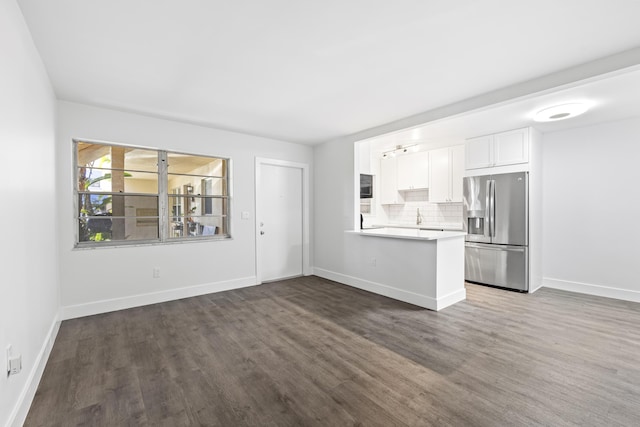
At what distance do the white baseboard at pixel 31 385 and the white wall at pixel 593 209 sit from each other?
6233 mm

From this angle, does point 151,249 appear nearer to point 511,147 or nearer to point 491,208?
point 491,208

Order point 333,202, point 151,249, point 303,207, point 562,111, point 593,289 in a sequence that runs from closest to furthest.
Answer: point 562,111
point 151,249
point 593,289
point 333,202
point 303,207

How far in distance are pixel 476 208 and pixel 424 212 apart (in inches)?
58.8

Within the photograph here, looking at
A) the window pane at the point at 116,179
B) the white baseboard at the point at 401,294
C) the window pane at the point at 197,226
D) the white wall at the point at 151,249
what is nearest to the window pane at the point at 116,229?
the white wall at the point at 151,249

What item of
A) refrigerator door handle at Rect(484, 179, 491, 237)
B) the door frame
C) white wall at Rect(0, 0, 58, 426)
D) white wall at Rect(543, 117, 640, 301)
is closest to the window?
the door frame

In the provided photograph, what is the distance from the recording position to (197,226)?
174 inches

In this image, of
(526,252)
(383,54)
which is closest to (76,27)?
(383,54)

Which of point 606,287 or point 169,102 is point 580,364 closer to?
point 606,287

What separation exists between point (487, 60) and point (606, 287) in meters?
3.96

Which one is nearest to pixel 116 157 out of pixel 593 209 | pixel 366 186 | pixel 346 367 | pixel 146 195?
pixel 146 195

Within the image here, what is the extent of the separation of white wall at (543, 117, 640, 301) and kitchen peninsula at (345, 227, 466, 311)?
190cm

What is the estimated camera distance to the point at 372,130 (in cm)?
450

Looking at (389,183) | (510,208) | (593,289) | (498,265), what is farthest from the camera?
(389,183)

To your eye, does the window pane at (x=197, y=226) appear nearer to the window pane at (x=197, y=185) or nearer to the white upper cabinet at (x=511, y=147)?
the window pane at (x=197, y=185)
